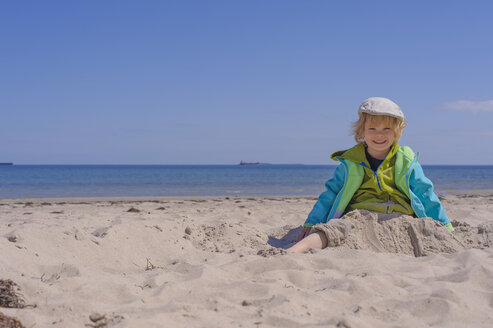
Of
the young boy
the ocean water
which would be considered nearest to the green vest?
the young boy

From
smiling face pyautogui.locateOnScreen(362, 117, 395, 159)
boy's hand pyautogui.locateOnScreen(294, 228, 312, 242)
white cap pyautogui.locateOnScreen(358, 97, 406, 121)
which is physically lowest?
boy's hand pyautogui.locateOnScreen(294, 228, 312, 242)

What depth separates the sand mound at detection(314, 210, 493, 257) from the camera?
11.5 feet

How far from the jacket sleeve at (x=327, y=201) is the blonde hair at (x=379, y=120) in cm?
38

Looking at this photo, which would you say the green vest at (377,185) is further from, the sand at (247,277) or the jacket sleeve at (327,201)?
the sand at (247,277)

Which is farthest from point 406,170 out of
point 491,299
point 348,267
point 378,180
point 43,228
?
point 43,228

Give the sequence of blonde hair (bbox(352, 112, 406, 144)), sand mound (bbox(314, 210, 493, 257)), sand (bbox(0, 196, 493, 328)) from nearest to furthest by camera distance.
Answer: sand (bbox(0, 196, 493, 328)) < sand mound (bbox(314, 210, 493, 257)) < blonde hair (bbox(352, 112, 406, 144))

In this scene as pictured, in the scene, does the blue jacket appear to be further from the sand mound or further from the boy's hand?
the sand mound

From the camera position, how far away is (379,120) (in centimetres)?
380

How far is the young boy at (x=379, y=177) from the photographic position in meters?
3.80

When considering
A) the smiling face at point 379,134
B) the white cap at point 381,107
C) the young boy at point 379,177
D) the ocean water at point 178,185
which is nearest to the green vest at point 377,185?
the young boy at point 379,177

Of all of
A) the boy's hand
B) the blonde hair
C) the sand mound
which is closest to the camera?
the sand mound

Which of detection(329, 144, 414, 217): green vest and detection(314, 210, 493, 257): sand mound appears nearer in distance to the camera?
detection(314, 210, 493, 257): sand mound

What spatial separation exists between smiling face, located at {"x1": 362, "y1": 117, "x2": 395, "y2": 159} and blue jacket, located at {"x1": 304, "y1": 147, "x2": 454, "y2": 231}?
7.0 inches

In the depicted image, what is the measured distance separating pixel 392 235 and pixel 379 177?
55 centimetres
